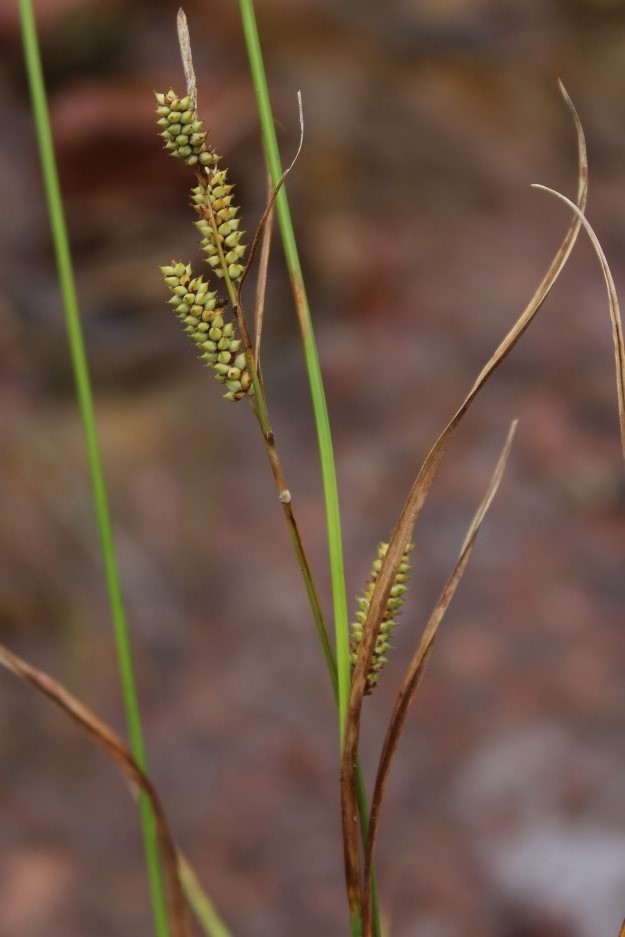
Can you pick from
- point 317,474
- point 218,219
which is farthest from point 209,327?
point 317,474

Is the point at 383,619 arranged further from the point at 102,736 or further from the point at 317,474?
the point at 317,474

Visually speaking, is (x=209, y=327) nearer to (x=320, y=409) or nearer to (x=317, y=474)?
(x=320, y=409)

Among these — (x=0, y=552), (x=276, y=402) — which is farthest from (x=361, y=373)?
(x=0, y=552)

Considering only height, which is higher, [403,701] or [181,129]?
[181,129]

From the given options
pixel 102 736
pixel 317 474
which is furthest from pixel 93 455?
pixel 317 474

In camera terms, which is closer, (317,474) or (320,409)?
(320,409)

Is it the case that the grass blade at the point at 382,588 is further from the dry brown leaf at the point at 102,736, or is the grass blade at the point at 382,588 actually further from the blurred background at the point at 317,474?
the blurred background at the point at 317,474
